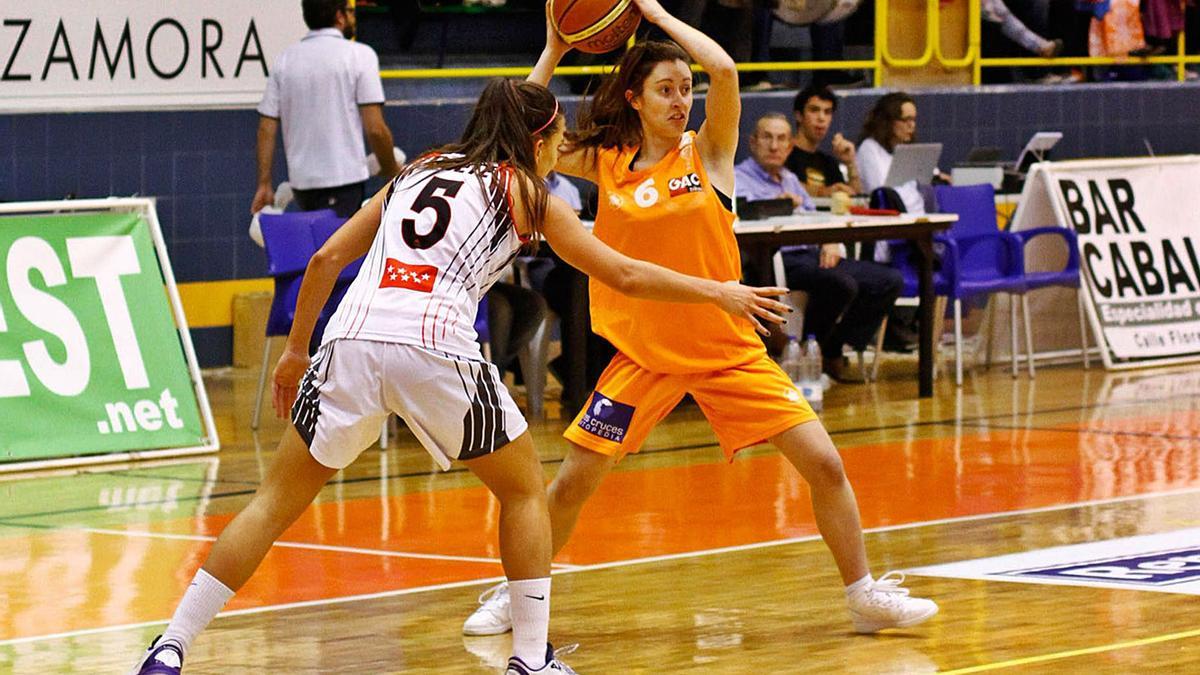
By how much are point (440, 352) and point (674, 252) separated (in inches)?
48.1

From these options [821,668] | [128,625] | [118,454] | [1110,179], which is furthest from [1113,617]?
[1110,179]

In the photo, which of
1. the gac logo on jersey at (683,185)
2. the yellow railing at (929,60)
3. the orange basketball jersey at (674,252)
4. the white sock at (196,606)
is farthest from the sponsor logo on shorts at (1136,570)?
the yellow railing at (929,60)

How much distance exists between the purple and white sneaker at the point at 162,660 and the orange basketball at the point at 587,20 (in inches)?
89.3

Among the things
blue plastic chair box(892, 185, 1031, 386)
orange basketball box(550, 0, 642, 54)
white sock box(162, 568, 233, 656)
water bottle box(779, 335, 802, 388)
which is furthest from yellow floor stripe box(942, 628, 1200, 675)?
blue plastic chair box(892, 185, 1031, 386)

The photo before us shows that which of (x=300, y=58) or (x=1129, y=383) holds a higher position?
(x=300, y=58)

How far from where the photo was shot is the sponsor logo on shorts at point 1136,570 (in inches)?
263

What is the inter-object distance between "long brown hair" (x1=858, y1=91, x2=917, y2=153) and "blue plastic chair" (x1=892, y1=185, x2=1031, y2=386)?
0.62m

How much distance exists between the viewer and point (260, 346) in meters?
13.5

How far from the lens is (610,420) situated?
6102 mm

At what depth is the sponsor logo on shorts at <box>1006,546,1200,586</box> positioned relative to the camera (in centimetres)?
669

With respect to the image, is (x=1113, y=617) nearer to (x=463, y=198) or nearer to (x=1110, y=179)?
(x=463, y=198)

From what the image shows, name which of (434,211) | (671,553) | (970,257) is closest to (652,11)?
(434,211)

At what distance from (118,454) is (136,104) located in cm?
267

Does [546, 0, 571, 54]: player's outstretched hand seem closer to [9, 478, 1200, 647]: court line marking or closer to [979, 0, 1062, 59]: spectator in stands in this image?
[9, 478, 1200, 647]: court line marking
